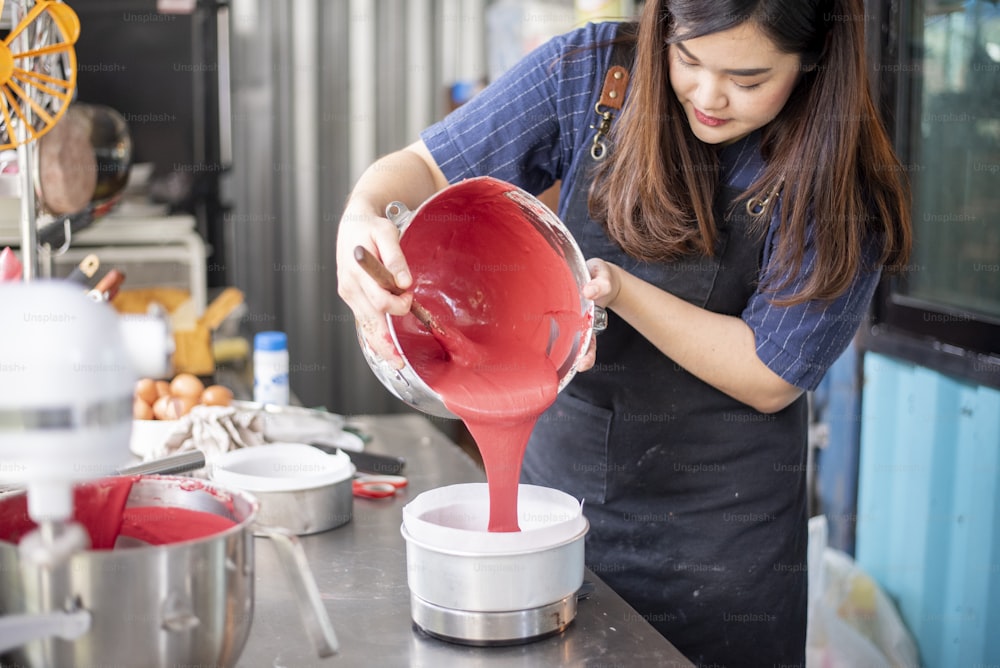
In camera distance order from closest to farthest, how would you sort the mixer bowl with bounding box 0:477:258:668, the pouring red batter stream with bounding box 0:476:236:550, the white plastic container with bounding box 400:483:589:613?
the mixer bowl with bounding box 0:477:258:668
the pouring red batter stream with bounding box 0:476:236:550
the white plastic container with bounding box 400:483:589:613

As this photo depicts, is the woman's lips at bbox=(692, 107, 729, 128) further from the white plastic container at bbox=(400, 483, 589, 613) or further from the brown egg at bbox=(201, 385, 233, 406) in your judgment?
the brown egg at bbox=(201, 385, 233, 406)

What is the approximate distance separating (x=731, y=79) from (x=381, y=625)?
0.86m

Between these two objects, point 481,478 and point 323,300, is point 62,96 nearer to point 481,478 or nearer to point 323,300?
point 481,478

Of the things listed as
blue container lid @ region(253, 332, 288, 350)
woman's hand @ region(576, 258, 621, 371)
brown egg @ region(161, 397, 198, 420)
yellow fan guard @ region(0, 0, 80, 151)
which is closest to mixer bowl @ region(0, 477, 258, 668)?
woman's hand @ region(576, 258, 621, 371)

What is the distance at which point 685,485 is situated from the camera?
170 centimetres

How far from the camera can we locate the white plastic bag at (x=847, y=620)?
8.09 feet

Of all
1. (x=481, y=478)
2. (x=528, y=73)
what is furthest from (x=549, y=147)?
(x=481, y=478)

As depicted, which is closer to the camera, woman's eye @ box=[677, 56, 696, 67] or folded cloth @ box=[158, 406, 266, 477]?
woman's eye @ box=[677, 56, 696, 67]

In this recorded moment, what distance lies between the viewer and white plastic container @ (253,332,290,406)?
2.11 meters

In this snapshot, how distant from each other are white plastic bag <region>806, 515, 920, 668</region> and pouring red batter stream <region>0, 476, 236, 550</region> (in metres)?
1.73

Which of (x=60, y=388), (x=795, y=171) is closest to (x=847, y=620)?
(x=795, y=171)

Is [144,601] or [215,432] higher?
[144,601]

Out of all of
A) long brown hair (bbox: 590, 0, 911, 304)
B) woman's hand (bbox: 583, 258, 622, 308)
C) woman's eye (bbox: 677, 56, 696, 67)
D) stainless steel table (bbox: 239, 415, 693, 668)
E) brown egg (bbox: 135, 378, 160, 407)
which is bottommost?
stainless steel table (bbox: 239, 415, 693, 668)

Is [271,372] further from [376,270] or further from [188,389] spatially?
[376,270]
